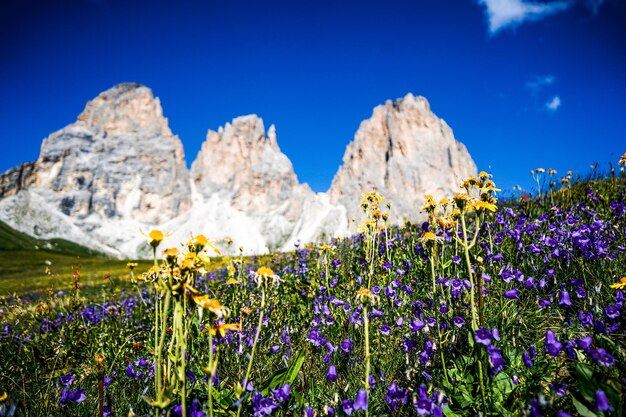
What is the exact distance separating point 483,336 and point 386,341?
5.24 feet

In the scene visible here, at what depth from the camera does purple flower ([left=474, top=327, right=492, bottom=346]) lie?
7.62 ft

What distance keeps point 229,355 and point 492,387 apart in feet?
8.56

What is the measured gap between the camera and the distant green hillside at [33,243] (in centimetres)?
14795

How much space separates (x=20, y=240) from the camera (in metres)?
157

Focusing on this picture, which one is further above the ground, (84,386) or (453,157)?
(453,157)

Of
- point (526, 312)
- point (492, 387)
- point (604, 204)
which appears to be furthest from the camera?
point (604, 204)

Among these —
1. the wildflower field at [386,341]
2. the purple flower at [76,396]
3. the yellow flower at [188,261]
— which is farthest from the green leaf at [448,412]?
the purple flower at [76,396]

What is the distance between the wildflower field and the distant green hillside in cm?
16821

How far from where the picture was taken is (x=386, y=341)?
380 centimetres

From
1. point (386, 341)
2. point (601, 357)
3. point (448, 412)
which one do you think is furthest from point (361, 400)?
point (386, 341)

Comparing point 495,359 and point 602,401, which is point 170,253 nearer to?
point 495,359

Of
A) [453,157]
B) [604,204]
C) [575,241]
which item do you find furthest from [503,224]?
[453,157]

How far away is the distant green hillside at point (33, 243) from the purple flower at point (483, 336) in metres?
172

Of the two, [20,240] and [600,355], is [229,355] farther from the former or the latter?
[20,240]
